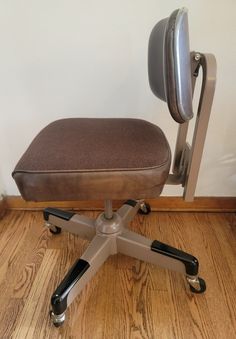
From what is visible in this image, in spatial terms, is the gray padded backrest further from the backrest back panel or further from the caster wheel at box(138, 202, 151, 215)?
the caster wheel at box(138, 202, 151, 215)

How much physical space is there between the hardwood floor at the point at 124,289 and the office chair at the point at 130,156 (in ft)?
0.24

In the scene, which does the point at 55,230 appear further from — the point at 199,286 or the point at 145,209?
the point at 199,286

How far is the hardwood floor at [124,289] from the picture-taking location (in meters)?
0.78

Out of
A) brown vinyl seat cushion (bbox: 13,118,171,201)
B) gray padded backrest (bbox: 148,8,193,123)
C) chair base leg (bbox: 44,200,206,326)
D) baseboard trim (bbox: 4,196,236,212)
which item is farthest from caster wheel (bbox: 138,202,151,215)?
gray padded backrest (bbox: 148,8,193,123)

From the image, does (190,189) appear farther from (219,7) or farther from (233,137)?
(219,7)

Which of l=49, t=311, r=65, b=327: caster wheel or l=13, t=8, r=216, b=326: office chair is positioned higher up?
l=13, t=8, r=216, b=326: office chair

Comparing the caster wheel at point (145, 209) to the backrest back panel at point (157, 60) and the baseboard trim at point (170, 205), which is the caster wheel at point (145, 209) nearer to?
the baseboard trim at point (170, 205)

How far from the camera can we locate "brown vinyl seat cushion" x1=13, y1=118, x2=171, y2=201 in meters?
0.61

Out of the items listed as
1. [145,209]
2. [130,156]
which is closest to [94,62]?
[130,156]

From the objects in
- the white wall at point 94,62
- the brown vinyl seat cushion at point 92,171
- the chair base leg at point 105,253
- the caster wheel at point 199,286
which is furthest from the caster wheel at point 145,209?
the brown vinyl seat cushion at point 92,171

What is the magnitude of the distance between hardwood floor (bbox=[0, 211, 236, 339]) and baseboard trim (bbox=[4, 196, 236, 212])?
0.28ft

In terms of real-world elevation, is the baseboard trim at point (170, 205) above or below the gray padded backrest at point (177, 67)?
below

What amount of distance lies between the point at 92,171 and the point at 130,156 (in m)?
0.10

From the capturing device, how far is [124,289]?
0.89m
